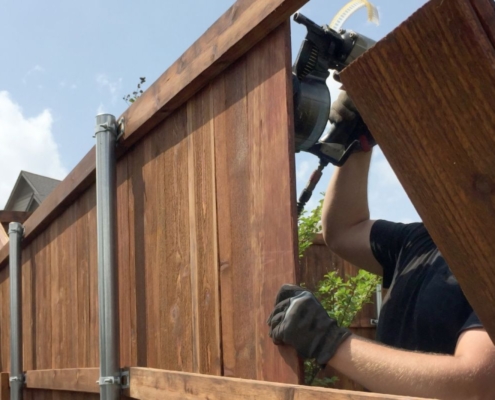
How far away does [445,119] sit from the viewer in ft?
2.37

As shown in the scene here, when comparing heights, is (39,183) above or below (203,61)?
above

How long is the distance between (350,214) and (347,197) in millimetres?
74

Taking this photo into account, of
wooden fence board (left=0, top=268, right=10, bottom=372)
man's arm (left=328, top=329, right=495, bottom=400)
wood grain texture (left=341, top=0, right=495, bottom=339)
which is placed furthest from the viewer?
wooden fence board (left=0, top=268, right=10, bottom=372)

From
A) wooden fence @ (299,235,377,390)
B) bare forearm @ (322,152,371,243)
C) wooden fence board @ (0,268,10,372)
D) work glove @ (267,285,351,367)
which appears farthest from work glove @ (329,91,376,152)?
wooden fence @ (299,235,377,390)

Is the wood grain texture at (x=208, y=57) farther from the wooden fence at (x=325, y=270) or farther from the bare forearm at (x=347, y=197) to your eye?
the wooden fence at (x=325, y=270)

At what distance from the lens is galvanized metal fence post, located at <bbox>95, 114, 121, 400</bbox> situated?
8.07 ft

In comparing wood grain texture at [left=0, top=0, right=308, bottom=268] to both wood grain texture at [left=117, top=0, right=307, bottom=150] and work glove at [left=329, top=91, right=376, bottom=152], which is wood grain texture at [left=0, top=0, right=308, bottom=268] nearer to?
wood grain texture at [left=117, top=0, right=307, bottom=150]

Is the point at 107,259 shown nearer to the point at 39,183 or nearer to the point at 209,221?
the point at 209,221

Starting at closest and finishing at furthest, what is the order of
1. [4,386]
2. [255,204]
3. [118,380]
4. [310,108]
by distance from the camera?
1. [255,204]
2. [310,108]
3. [118,380]
4. [4,386]

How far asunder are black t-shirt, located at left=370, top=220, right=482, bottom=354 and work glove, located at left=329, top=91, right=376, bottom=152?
347 mm

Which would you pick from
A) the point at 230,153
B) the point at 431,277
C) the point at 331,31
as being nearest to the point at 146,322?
the point at 230,153

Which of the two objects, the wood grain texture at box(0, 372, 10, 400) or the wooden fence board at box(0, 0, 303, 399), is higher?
the wooden fence board at box(0, 0, 303, 399)

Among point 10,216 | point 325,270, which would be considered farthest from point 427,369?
point 10,216

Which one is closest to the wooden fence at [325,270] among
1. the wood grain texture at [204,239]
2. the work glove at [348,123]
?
the work glove at [348,123]
